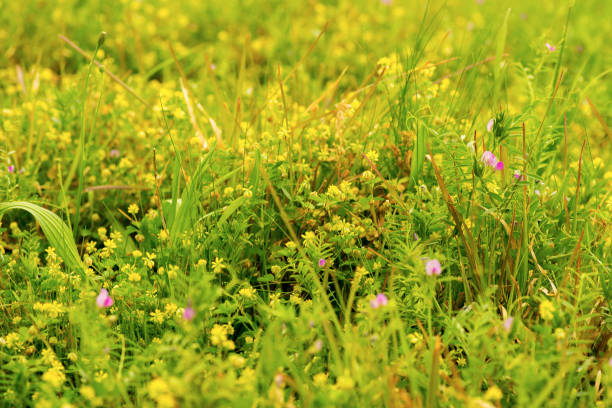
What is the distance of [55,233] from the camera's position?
79.7 inches

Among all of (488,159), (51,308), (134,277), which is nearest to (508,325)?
(488,159)

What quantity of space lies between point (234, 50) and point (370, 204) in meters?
2.29

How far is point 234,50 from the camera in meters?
4.07

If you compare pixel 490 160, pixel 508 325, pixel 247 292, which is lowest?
pixel 247 292

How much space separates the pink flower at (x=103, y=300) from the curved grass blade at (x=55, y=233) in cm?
30

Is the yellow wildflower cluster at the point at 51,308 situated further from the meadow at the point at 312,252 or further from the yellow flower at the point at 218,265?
the yellow flower at the point at 218,265

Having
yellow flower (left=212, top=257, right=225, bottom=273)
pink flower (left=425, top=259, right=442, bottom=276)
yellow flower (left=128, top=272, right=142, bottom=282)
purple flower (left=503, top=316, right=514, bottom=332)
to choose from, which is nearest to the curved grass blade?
yellow flower (left=128, top=272, right=142, bottom=282)

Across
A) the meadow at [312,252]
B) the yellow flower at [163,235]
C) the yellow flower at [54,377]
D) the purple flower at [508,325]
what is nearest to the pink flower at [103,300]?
the meadow at [312,252]

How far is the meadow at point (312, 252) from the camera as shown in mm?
1518

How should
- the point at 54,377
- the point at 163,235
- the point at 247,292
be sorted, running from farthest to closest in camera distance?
1. the point at 163,235
2. the point at 247,292
3. the point at 54,377

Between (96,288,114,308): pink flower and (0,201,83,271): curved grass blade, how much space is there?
0.30 metres

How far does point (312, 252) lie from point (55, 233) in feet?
2.77

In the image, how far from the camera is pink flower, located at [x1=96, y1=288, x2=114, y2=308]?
1.72 metres

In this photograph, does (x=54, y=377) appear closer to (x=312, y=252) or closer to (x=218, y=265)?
(x=218, y=265)
